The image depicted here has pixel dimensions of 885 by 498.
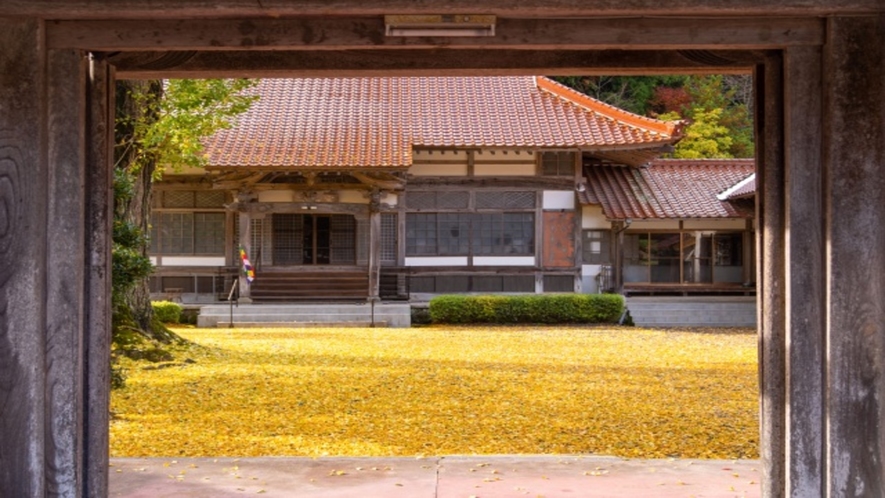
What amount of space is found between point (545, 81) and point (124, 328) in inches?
576

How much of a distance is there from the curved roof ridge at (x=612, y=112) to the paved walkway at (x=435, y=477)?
51.5ft

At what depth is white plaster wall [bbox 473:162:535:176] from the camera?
2368cm

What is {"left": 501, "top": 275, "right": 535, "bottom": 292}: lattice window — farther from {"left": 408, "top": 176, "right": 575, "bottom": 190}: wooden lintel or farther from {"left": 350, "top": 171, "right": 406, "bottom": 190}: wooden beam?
{"left": 350, "top": 171, "right": 406, "bottom": 190}: wooden beam

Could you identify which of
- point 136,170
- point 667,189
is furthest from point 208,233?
point 667,189

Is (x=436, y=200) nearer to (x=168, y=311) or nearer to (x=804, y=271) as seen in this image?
(x=168, y=311)

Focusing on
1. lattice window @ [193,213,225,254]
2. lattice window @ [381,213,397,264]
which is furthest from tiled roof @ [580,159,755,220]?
lattice window @ [193,213,225,254]

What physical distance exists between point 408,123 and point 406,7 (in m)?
19.9

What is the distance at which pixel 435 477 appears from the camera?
6.59 m

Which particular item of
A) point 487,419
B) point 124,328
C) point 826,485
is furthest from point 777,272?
point 124,328

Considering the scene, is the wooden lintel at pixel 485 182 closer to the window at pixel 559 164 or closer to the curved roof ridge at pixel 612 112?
the window at pixel 559 164

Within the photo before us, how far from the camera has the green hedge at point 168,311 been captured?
868 inches

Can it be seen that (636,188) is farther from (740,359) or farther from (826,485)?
(826,485)

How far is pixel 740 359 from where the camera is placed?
635 inches

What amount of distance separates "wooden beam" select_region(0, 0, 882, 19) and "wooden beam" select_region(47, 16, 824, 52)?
20cm
